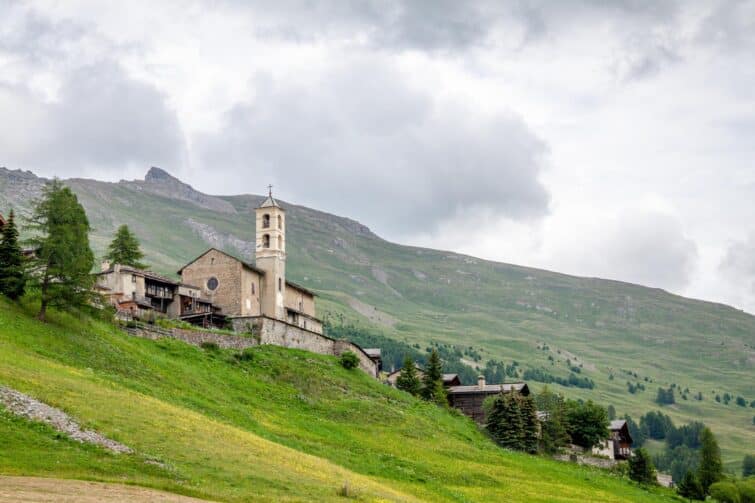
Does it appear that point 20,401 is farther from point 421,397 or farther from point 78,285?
point 421,397

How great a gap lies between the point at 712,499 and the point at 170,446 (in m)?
84.4

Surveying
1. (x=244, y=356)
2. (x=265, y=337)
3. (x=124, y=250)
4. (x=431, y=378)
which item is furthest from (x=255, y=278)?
(x=244, y=356)

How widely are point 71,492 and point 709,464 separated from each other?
4009 inches

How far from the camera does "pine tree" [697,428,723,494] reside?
116562 millimetres

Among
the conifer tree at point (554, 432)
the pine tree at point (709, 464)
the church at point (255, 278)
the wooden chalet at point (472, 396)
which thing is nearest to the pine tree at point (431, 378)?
the conifer tree at point (554, 432)

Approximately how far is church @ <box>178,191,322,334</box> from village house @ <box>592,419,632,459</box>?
131ft

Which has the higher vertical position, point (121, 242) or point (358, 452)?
point (121, 242)

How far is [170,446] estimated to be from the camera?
152 feet

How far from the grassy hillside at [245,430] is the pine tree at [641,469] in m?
5.46

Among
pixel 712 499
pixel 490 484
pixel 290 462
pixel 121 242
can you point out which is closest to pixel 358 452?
pixel 490 484

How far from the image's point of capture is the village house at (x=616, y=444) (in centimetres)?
11800

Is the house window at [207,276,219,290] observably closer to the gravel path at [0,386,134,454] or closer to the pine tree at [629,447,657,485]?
the pine tree at [629,447,657,485]

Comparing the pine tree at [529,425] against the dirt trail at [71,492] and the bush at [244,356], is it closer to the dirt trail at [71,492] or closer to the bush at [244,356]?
the bush at [244,356]

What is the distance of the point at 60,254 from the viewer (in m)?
69.2
